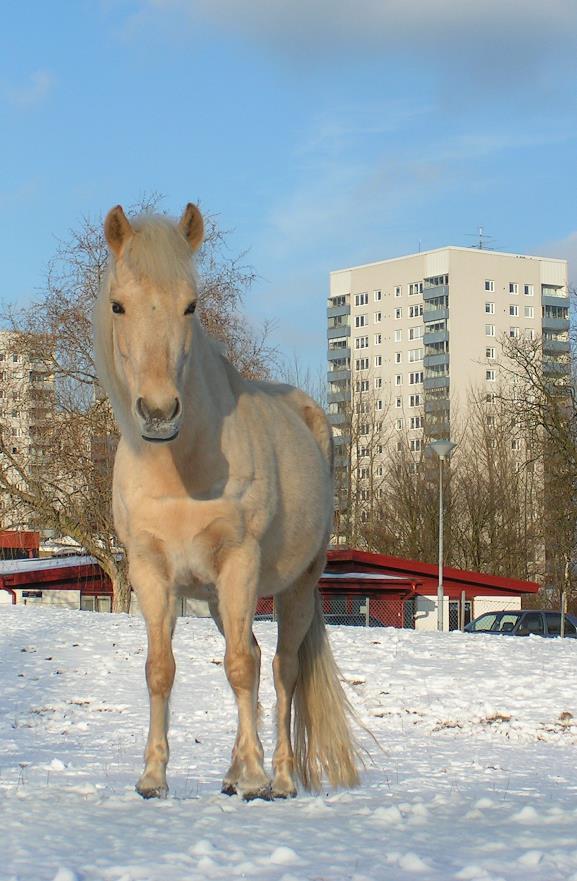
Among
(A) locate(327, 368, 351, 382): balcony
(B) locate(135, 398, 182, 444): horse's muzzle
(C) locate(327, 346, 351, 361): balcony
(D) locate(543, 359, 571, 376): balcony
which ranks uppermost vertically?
(C) locate(327, 346, 351, 361): balcony

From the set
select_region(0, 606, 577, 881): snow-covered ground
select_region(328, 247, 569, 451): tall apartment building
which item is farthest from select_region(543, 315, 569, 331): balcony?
select_region(0, 606, 577, 881): snow-covered ground

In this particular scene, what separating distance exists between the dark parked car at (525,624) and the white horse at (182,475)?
25.5 metres

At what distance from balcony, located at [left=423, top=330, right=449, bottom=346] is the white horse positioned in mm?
112450

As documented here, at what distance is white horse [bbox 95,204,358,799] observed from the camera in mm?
5262

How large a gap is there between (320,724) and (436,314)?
112434mm

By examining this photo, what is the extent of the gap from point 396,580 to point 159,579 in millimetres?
33656

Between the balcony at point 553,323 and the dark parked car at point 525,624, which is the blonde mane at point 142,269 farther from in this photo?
the balcony at point 553,323

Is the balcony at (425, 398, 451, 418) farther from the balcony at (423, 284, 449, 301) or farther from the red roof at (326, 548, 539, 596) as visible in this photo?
the balcony at (423, 284, 449, 301)

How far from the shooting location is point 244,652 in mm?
5625

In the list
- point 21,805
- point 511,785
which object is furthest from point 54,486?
point 21,805

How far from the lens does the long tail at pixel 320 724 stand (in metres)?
6.90

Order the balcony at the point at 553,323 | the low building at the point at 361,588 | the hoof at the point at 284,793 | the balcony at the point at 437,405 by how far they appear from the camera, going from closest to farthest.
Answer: the hoof at the point at 284,793
the low building at the point at 361,588
the balcony at the point at 437,405
the balcony at the point at 553,323

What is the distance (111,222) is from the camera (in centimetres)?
550

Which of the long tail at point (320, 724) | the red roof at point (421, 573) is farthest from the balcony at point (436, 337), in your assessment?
the long tail at point (320, 724)
